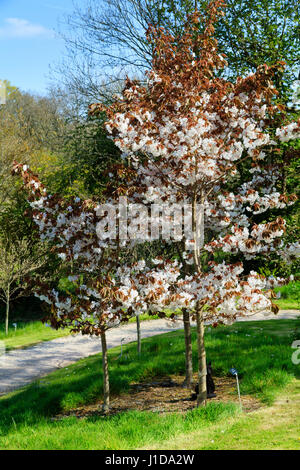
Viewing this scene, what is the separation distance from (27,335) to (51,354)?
443cm

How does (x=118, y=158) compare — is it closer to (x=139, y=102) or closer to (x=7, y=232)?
(x=139, y=102)

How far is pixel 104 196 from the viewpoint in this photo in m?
7.29

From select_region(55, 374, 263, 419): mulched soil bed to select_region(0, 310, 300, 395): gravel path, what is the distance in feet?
7.95

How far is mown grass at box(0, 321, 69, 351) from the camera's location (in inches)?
578

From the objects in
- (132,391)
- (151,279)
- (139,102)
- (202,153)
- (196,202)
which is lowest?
(132,391)

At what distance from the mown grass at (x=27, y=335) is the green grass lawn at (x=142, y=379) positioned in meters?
4.67

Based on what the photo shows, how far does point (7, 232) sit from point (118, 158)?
27.9ft

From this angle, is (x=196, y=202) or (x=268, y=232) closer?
(x=268, y=232)

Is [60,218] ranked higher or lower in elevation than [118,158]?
lower

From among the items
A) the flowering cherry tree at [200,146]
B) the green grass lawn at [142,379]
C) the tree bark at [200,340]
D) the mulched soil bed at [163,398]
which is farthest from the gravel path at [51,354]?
the flowering cherry tree at [200,146]

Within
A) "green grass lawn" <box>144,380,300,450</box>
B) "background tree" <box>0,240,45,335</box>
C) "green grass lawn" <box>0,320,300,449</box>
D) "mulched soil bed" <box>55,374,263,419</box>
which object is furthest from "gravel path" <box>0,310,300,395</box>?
"green grass lawn" <box>144,380,300,450</box>

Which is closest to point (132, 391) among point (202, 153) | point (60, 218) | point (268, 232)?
point (60, 218)
